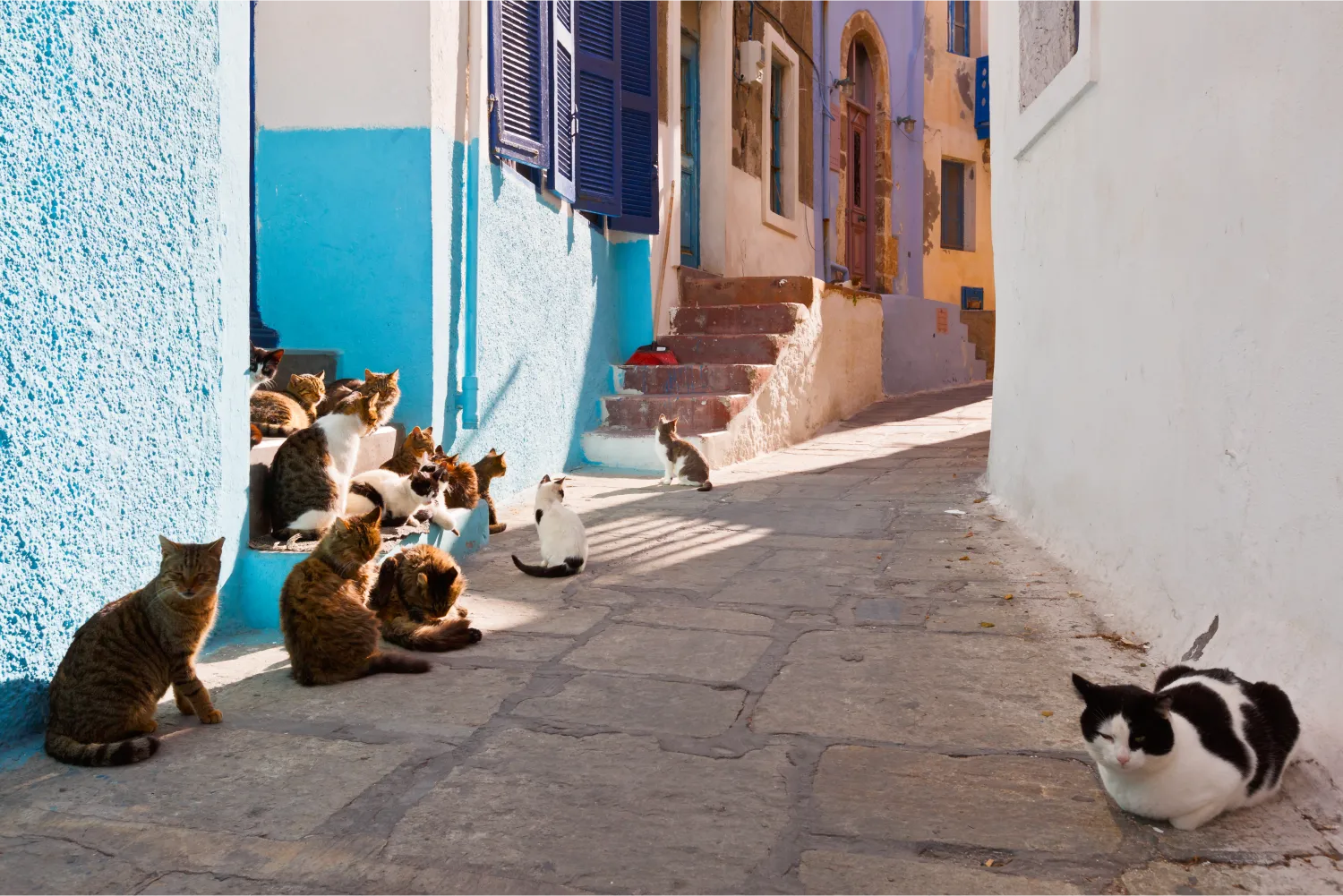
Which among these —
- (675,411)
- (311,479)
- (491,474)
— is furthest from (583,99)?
(311,479)

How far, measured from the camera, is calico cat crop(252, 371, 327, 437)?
441cm

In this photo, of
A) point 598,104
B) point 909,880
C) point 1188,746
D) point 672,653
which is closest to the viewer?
point 909,880

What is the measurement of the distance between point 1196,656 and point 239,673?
2704 millimetres

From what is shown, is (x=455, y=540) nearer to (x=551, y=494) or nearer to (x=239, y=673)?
(x=551, y=494)

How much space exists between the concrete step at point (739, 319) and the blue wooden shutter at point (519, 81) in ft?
10.2

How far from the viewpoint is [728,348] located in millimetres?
8867

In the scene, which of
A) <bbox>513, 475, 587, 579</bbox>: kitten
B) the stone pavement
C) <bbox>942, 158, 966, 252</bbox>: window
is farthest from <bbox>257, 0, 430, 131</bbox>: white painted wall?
<bbox>942, 158, 966, 252</bbox>: window

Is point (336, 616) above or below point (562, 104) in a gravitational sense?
below

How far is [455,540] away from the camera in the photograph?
461cm

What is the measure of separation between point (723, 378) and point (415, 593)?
5198mm

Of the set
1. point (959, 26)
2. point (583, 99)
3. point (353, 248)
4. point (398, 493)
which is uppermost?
point (959, 26)

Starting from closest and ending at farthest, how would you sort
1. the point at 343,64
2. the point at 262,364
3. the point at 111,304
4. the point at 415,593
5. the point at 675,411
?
the point at 111,304 < the point at 415,593 < the point at 262,364 < the point at 343,64 < the point at 675,411

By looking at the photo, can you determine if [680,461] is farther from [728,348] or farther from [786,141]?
[786,141]

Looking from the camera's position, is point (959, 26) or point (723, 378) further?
point (959, 26)
